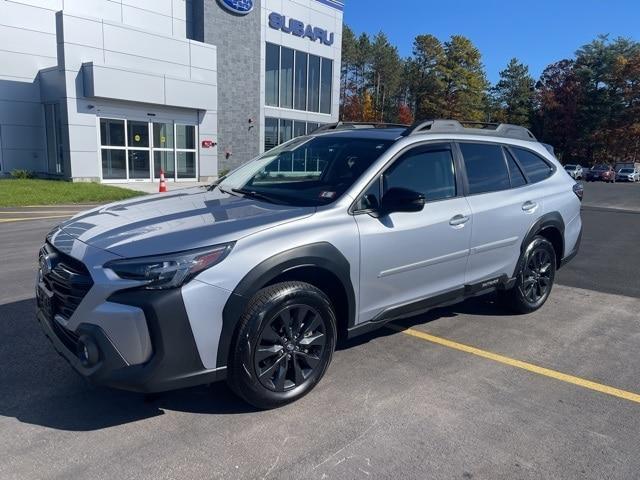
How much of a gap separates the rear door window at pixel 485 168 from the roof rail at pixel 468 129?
0.16 metres

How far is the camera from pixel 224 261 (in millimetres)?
3023

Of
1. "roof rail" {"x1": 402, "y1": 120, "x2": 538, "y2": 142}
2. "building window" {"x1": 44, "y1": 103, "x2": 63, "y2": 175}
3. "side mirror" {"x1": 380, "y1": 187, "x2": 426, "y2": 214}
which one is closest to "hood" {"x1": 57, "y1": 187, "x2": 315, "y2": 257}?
"side mirror" {"x1": 380, "y1": 187, "x2": 426, "y2": 214}

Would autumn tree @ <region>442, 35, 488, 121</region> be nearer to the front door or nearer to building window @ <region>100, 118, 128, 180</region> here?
building window @ <region>100, 118, 128, 180</region>

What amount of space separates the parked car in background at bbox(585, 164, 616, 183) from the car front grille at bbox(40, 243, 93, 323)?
5129cm

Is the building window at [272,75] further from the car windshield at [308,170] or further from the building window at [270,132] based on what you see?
the car windshield at [308,170]

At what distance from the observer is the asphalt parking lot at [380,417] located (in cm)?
284

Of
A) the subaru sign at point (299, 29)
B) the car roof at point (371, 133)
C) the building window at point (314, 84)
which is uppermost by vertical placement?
the subaru sign at point (299, 29)

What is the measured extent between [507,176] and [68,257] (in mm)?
3905

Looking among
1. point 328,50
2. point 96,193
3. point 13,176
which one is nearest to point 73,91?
point 13,176

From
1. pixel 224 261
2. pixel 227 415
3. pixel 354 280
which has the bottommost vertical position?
pixel 227 415

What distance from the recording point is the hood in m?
3.04

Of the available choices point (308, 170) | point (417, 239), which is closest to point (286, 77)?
point (308, 170)

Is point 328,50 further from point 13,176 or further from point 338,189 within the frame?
point 338,189

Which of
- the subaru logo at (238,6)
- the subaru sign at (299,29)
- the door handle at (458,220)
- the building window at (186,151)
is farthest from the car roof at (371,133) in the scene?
the subaru sign at (299,29)
